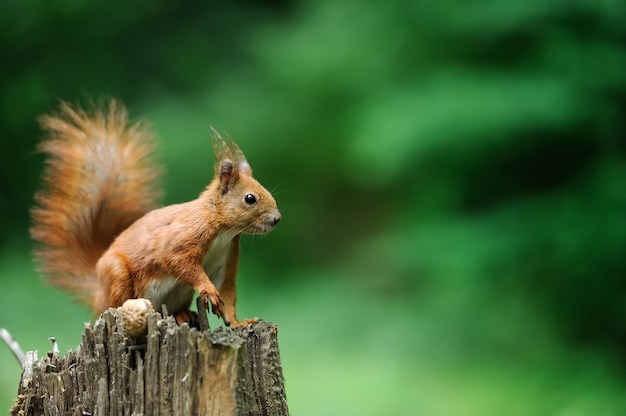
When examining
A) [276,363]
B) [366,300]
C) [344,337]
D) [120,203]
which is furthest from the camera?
[366,300]

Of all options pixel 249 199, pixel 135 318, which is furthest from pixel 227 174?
pixel 135 318

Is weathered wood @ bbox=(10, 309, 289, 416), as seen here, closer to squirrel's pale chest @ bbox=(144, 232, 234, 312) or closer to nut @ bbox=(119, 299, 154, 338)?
nut @ bbox=(119, 299, 154, 338)

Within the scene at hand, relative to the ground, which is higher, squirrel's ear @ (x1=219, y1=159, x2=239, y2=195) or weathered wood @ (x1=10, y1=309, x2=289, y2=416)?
squirrel's ear @ (x1=219, y1=159, x2=239, y2=195)

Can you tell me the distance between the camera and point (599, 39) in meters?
3.89

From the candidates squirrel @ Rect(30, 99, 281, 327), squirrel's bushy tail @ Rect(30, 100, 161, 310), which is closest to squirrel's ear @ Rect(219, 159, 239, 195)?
squirrel @ Rect(30, 99, 281, 327)

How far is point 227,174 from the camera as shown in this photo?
2.02m

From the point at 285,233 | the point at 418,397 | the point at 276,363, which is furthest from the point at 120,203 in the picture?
the point at 285,233

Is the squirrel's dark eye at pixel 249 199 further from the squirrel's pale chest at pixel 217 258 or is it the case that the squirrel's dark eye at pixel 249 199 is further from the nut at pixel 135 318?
the nut at pixel 135 318

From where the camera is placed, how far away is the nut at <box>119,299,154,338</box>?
1.69 m

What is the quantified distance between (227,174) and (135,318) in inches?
19.0

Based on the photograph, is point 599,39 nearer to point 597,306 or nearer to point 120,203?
point 597,306

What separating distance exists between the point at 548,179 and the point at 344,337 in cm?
148

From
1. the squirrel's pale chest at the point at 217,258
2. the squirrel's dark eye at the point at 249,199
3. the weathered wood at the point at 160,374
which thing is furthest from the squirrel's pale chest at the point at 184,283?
the weathered wood at the point at 160,374

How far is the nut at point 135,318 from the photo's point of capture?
1688mm
